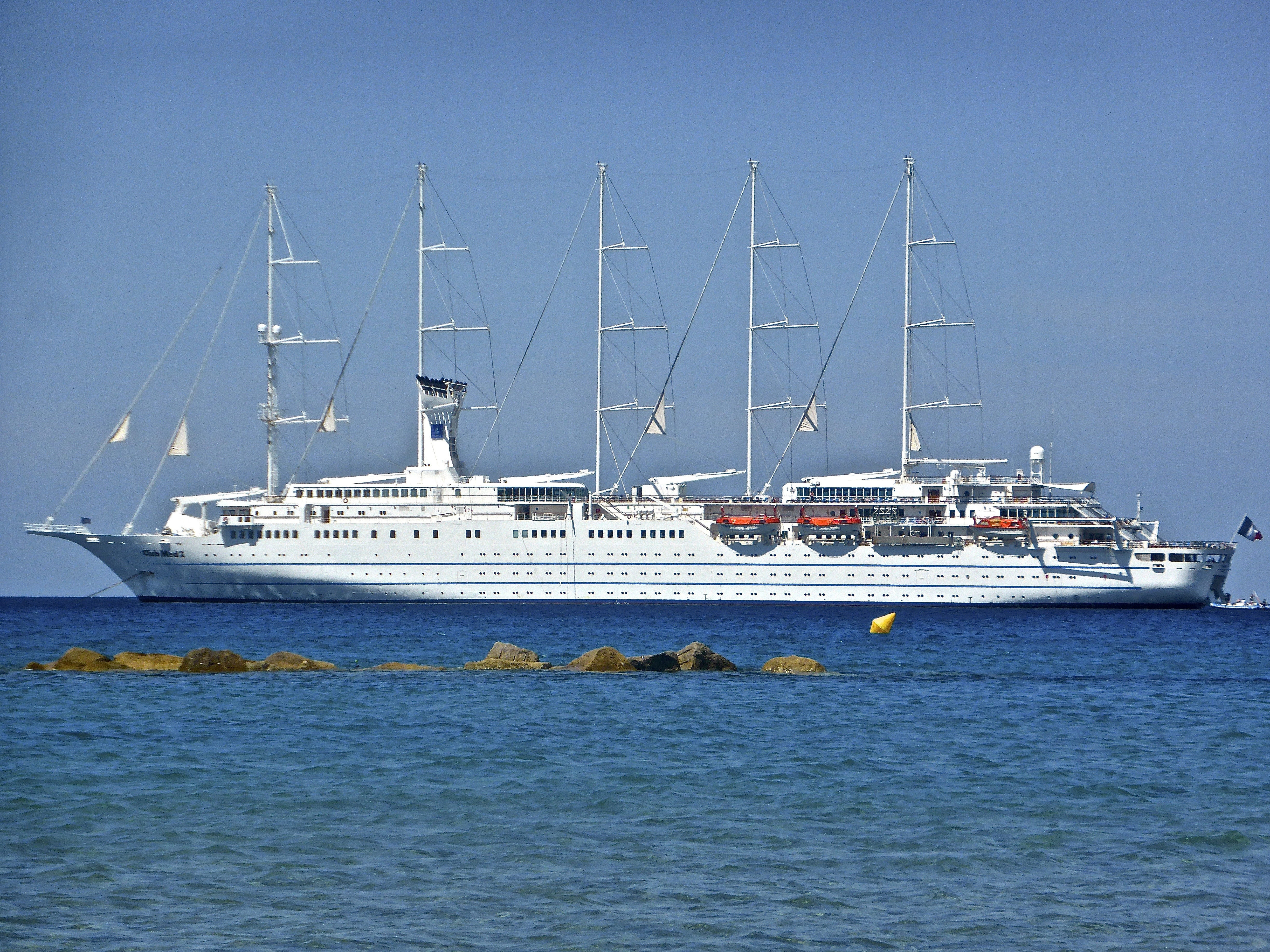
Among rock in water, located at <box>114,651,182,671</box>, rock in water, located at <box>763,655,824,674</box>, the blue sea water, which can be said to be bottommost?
the blue sea water

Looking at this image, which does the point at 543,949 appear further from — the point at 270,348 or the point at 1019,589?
the point at 270,348

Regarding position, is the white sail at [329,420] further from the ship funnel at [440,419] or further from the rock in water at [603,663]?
the rock in water at [603,663]

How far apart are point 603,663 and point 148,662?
32.9ft

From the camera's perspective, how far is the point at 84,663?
29703 mm

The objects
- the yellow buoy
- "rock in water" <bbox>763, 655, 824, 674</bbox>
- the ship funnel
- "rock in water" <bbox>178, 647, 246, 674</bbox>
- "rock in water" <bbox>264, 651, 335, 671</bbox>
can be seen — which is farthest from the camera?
the ship funnel

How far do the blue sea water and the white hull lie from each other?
1212 inches

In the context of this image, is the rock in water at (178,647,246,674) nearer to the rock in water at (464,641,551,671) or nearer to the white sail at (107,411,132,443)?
the rock in water at (464,641,551,671)

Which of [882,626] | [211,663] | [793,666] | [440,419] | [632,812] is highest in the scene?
[440,419]

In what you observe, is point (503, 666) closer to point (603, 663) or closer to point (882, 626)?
point (603, 663)

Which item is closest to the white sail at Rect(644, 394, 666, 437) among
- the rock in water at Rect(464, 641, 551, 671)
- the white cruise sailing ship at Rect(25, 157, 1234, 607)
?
the white cruise sailing ship at Rect(25, 157, 1234, 607)

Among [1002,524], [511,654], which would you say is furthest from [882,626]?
[511,654]

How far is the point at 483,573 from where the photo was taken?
63.2 metres

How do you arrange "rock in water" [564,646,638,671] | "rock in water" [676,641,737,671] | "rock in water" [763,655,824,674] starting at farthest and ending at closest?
1. "rock in water" [763,655,824,674]
2. "rock in water" [676,641,737,671]
3. "rock in water" [564,646,638,671]

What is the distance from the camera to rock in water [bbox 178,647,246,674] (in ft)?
95.1
